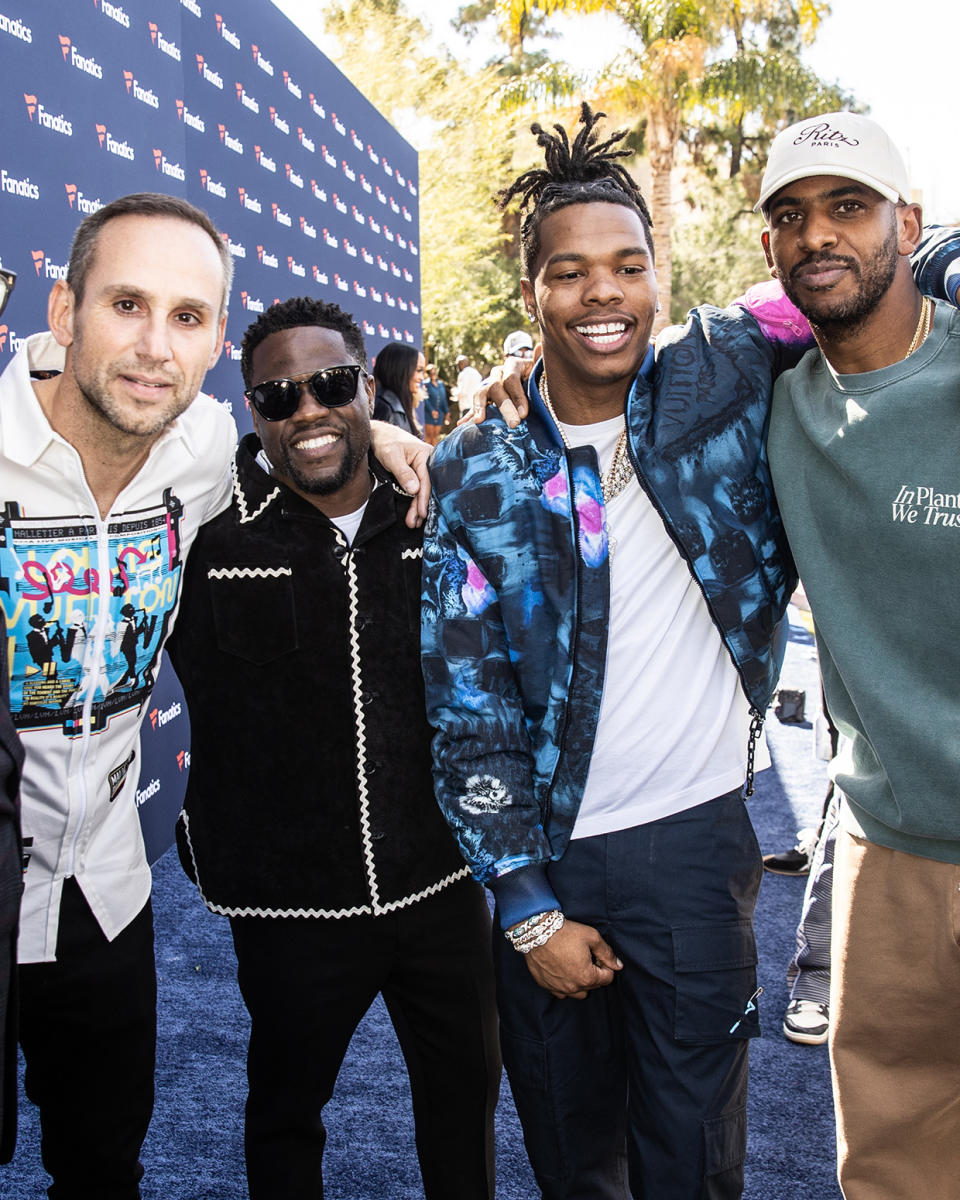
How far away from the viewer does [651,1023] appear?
191cm

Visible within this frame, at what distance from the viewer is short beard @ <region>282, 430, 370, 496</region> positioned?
2.19 m

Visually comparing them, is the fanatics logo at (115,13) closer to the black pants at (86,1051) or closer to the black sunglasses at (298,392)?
the black sunglasses at (298,392)

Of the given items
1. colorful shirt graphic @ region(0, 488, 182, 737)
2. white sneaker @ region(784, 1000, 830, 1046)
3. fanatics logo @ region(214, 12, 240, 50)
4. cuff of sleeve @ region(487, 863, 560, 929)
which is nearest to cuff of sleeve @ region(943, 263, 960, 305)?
cuff of sleeve @ region(487, 863, 560, 929)

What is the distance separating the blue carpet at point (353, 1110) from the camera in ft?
8.82

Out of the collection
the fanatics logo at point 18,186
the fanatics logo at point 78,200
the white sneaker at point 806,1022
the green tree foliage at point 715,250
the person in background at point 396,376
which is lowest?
the white sneaker at point 806,1022

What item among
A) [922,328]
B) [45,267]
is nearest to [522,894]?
[922,328]

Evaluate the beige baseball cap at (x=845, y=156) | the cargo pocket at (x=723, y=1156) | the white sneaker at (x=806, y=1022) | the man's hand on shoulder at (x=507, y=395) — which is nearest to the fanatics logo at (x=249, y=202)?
the man's hand on shoulder at (x=507, y=395)

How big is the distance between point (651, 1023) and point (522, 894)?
1.13 feet

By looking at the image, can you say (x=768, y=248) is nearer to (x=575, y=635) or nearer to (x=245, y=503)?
(x=575, y=635)

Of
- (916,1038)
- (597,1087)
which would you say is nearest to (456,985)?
(597,1087)

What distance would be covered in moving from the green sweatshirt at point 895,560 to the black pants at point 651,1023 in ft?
1.08

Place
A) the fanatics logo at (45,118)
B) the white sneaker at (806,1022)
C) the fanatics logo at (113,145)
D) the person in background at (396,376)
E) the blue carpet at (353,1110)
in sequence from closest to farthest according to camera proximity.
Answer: the blue carpet at (353,1110)
the white sneaker at (806,1022)
the fanatics logo at (45,118)
the fanatics logo at (113,145)
the person in background at (396,376)

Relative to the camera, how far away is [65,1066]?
6.77 ft

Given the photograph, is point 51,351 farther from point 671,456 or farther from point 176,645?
point 671,456
